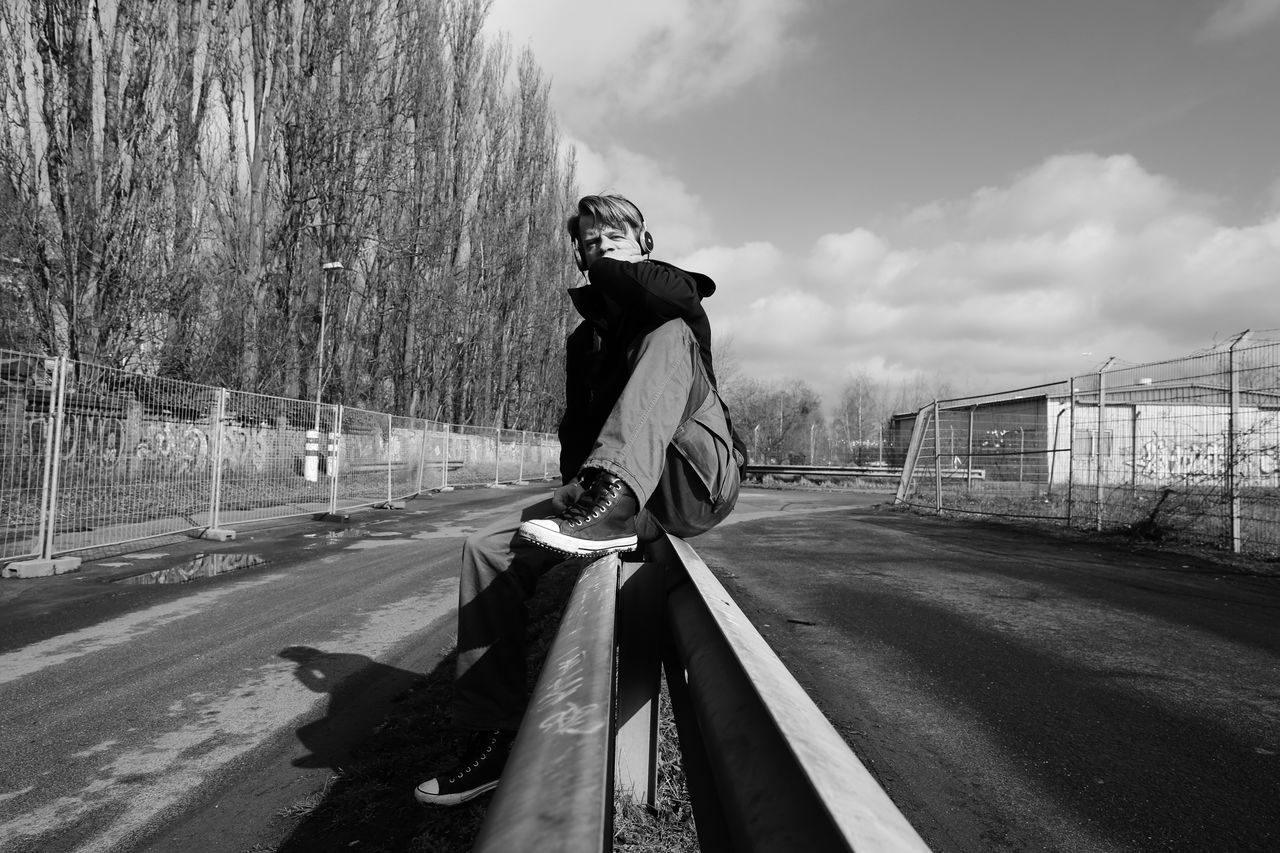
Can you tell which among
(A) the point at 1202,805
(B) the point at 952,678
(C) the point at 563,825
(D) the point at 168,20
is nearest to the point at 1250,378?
(B) the point at 952,678

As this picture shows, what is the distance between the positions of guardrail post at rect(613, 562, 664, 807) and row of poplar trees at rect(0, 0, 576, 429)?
41.7 ft

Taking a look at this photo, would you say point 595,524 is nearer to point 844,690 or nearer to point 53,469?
point 844,690

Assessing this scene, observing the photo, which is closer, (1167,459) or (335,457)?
(1167,459)

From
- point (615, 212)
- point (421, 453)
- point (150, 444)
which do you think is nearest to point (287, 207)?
point (421, 453)

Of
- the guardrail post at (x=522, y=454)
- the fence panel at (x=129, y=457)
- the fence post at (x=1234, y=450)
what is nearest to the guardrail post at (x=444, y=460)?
the guardrail post at (x=522, y=454)

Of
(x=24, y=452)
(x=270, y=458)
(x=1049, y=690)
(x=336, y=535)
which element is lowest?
(x=336, y=535)

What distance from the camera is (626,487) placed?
1745mm

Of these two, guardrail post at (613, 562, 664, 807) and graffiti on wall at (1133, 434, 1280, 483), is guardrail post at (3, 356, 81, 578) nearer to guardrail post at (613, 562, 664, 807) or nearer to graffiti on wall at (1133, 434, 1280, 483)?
guardrail post at (613, 562, 664, 807)

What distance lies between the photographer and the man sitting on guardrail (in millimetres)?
1770

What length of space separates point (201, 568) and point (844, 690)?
6.14m

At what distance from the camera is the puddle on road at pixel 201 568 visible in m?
6.22

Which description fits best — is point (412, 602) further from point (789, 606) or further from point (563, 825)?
point (563, 825)

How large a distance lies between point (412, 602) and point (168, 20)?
12.9 m

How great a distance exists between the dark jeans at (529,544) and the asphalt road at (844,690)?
808 mm
